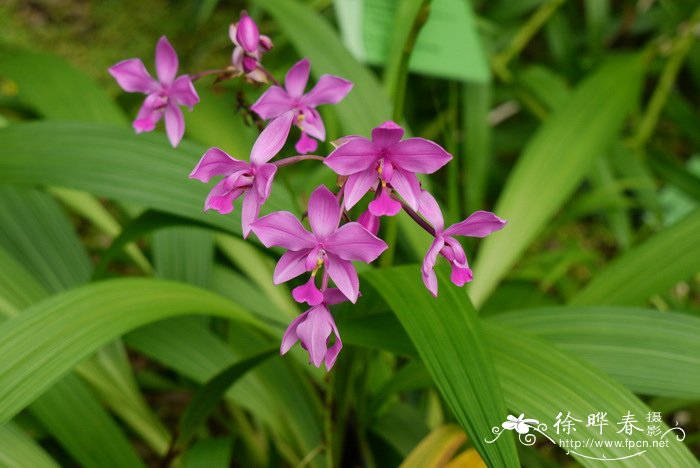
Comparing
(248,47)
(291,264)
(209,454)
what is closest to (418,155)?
(291,264)

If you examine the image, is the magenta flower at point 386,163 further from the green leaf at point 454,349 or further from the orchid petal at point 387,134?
the green leaf at point 454,349

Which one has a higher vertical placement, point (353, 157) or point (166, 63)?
point (166, 63)

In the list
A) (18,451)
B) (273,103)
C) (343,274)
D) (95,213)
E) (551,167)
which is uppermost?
(551,167)

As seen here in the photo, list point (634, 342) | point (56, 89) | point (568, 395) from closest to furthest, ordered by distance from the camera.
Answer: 1. point (568, 395)
2. point (634, 342)
3. point (56, 89)

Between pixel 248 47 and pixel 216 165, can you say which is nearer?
pixel 216 165

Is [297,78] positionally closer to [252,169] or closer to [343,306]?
[252,169]

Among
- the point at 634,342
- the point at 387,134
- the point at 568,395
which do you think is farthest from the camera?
the point at 634,342

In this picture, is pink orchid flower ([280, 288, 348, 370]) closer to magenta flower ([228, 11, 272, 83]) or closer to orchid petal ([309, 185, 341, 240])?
orchid petal ([309, 185, 341, 240])

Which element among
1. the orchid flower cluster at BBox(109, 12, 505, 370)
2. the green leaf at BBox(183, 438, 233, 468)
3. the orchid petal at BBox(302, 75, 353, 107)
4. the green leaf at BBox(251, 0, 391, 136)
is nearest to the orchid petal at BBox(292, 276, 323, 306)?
the orchid flower cluster at BBox(109, 12, 505, 370)

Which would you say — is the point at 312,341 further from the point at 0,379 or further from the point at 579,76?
the point at 579,76
